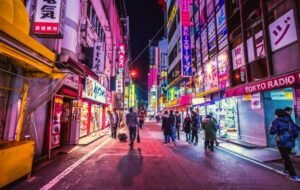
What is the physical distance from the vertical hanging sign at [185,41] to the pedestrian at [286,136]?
16943 mm

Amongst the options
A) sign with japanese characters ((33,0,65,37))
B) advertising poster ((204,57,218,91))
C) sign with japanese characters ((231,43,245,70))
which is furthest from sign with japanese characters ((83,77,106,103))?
sign with japanese characters ((231,43,245,70))

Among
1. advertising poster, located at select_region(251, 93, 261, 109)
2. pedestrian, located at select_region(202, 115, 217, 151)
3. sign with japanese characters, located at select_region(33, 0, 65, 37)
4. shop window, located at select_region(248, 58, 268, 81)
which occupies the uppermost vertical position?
sign with japanese characters, located at select_region(33, 0, 65, 37)

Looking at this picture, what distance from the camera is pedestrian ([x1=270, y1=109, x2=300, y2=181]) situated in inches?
230

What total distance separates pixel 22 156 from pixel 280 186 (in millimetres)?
6235

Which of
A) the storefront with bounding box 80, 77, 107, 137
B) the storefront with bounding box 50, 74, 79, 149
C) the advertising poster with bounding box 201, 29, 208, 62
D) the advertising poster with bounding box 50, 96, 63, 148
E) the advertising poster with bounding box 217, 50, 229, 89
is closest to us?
the advertising poster with bounding box 50, 96, 63, 148

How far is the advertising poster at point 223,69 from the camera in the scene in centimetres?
1556

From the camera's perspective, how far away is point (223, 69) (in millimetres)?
16109

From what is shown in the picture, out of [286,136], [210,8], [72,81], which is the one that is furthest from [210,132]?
[210,8]

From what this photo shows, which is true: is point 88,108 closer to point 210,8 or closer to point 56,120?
point 56,120

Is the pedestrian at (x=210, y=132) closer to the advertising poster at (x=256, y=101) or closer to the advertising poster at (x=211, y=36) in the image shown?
the advertising poster at (x=256, y=101)

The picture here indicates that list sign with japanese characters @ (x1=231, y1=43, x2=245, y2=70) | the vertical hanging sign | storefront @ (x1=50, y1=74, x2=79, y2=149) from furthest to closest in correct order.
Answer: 1. the vertical hanging sign
2. sign with japanese characters @ (x1=231, y1=43, x2=245, y2=70)
3. storefront @ (x1=50, y1=74, x2=79, y2=149)

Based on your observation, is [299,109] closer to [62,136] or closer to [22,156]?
[22,156]

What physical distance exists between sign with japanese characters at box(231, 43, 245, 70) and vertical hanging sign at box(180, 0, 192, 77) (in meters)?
8.00

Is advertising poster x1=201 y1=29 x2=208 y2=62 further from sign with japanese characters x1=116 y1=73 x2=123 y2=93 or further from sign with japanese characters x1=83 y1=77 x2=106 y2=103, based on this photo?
sign with japanese characters x1=116 y1=73 x2=123 y2=93
